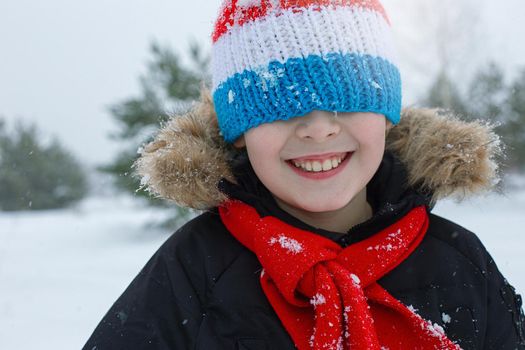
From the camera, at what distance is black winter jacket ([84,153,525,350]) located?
136cm

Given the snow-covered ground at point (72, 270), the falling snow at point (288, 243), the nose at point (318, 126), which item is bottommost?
the snow-covered ground at point (72, 270)

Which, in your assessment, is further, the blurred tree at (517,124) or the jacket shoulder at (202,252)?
the blurred tree at (517,124)

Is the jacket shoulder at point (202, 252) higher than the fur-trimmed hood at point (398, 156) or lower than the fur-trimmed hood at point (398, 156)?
lower

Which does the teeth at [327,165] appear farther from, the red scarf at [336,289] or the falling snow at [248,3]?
the falling snow at [248,3]

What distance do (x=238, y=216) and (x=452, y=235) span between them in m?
0.69

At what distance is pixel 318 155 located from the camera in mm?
1439

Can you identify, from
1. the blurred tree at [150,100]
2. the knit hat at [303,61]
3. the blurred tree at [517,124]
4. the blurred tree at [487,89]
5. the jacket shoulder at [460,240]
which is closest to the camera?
the knit hat at [303,61]

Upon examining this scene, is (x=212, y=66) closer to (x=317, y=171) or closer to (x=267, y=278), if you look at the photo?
(x=317, y=171)

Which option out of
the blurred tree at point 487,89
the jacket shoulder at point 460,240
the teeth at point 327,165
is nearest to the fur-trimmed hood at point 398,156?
the jacket shoulder at point 460,240

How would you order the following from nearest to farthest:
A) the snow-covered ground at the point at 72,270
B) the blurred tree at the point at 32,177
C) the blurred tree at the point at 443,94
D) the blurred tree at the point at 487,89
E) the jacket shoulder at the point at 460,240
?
the jacket shoulder at the point at 460,240, the snow-covered ground at the point at 72,270, the blurred tree at the point at 487,89, the blurred tree at the point at 443,94, the blurred tree at the point at 32,177

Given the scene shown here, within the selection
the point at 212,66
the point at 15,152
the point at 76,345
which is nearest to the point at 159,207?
the point at 76,345

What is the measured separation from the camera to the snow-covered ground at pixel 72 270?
3.76 meters

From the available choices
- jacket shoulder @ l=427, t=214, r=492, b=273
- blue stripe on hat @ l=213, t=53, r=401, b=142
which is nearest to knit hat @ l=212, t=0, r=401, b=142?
blue stripe on hat @ l=213, t=53, r=401, b=142

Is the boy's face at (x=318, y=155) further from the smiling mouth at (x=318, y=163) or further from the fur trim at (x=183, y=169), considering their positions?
the fur trim at (x=183, y=169)
